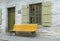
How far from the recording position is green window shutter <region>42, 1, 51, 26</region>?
12.9 metres

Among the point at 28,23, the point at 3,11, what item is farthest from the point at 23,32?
the point at 3,11

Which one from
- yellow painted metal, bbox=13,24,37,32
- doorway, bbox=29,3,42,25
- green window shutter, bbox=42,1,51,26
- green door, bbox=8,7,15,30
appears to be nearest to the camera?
green window shutter, bbox=42,1,51,26

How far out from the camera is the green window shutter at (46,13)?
1293 cm

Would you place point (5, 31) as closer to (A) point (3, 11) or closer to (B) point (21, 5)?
(A) point (3, 11)

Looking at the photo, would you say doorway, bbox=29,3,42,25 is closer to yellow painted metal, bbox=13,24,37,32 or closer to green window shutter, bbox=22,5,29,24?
green window shutter, bbox=22,5,29,24

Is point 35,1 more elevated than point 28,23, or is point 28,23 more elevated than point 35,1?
point 35,1

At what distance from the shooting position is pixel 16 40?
1146 cm

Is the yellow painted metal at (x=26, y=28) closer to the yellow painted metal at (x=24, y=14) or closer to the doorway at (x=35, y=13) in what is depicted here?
the yellow painted metal at (x=24, y=14)

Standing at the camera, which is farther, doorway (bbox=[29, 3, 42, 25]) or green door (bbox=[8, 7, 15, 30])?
green door (bbox=[8, 7, 15, 30])

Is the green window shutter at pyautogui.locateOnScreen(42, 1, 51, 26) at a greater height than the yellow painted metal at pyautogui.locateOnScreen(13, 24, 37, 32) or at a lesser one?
greater

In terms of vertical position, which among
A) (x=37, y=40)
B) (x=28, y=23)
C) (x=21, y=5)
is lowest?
(x=37, y=40)

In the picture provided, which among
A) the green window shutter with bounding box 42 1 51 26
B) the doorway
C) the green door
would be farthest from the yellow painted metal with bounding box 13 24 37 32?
the green door

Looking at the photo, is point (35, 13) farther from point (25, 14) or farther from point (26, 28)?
point (26, 28)

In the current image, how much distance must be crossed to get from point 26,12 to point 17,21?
1.49m
